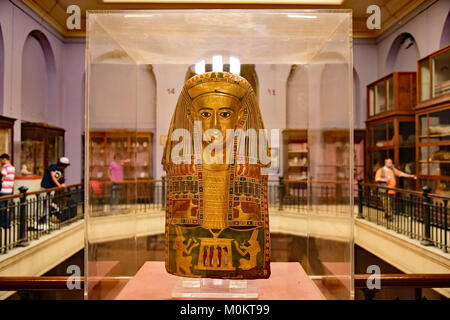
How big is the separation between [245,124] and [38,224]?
175 inches

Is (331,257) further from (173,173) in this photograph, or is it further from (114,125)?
(114,125)

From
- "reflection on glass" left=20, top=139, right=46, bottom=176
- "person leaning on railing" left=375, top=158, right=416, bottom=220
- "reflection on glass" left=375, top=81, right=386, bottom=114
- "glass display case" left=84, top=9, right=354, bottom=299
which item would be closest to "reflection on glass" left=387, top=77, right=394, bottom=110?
"reflection on glass" left=375, top=81, right=386, bottom=114

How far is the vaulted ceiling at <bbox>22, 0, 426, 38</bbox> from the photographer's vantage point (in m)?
2.51

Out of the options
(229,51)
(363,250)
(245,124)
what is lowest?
(363,250)

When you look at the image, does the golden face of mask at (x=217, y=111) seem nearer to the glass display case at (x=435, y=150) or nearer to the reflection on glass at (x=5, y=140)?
the glass display case at (x=435, y=150)

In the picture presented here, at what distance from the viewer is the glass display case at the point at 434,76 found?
542 centimetres

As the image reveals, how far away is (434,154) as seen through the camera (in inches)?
222

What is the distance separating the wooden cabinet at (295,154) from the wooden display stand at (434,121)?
3.86 meters

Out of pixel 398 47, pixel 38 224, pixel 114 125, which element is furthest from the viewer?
pixel 398 47

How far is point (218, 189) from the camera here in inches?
79.7

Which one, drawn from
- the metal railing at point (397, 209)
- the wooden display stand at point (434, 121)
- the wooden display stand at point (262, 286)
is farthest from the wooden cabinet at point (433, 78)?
the wooden display stand at point (262, 286)

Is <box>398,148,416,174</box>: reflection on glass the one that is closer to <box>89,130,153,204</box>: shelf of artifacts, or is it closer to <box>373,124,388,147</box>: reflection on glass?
<box>373,124,388,147</box>: reflection on glass

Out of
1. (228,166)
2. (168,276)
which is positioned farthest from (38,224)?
(228,166)
